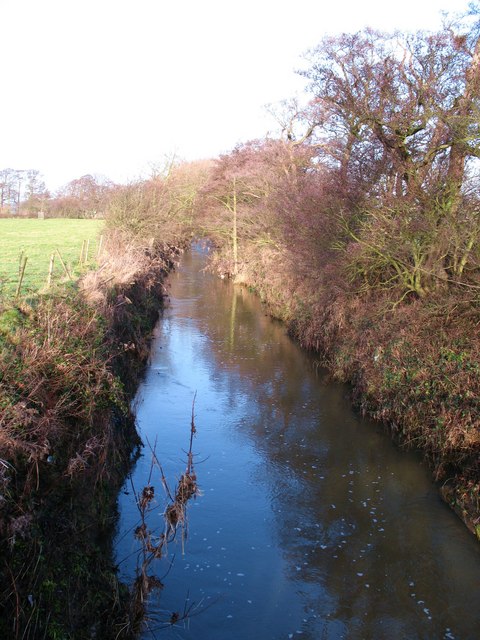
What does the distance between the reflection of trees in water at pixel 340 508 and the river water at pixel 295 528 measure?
0.08 ft

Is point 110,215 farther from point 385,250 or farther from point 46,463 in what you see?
point 46,463

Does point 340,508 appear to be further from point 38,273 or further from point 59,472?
point 38,273

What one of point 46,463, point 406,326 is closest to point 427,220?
point 406,326

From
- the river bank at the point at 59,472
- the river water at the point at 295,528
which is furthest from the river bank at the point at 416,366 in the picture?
the river bank at the point at 59,472

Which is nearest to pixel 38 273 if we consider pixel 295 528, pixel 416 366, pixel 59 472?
pixel 416 366

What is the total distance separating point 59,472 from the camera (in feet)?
23.1

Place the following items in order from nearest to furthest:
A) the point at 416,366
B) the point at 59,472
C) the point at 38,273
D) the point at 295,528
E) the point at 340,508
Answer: the point at 59,472 < the point at 295,528 < the point at 340,508 < the point at 416,366 < the point at 38,273

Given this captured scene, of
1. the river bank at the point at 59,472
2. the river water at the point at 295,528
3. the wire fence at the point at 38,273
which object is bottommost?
the river water at the point at 295,528

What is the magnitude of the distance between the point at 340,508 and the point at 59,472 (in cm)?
479

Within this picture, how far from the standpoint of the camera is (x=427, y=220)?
13.4 m

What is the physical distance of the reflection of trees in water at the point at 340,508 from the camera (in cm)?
723

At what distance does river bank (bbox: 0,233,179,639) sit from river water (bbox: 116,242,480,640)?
76cm

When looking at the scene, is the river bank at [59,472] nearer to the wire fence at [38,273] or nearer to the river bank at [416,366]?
the wire fence at [38,273]

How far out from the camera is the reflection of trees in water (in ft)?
23.7
